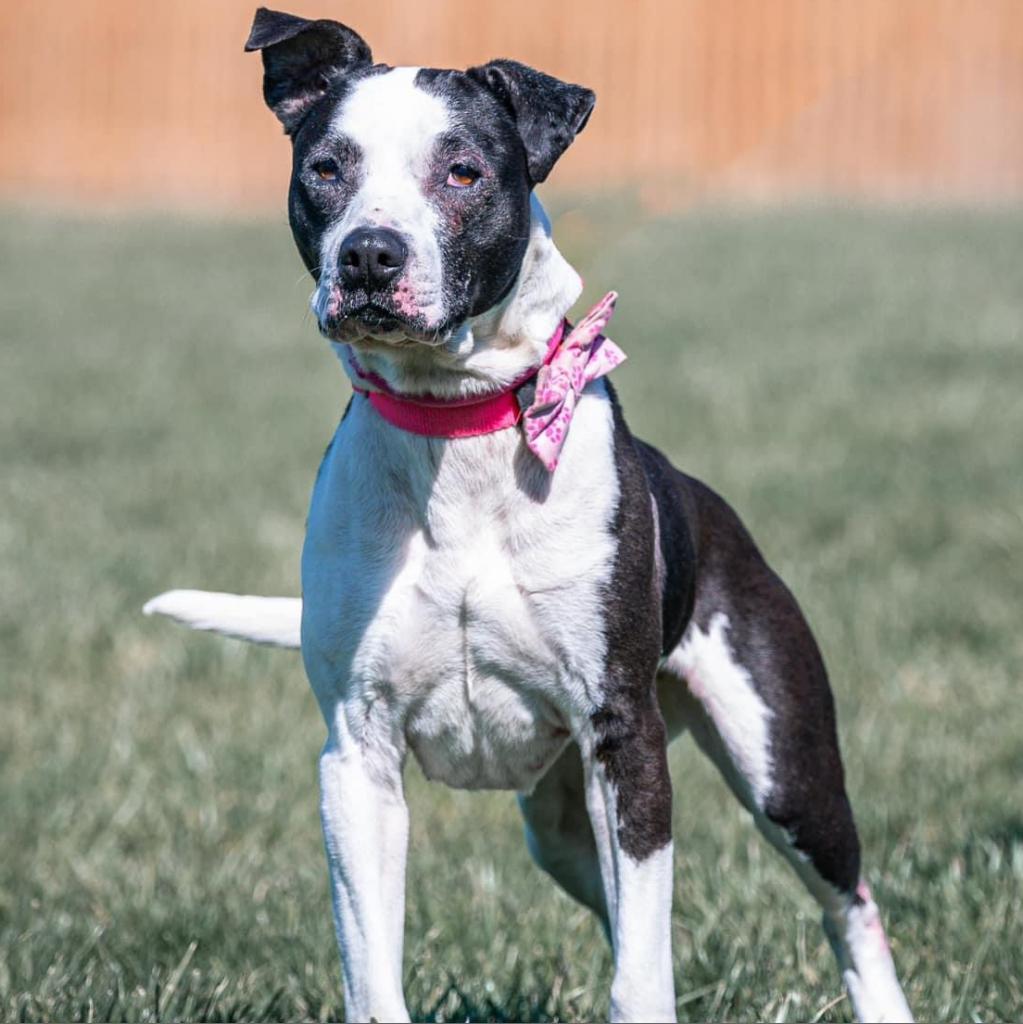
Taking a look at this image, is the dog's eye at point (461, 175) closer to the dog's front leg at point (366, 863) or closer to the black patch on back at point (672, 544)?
the black patch on back at point (672, 544)

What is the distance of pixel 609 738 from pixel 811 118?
1831 cm

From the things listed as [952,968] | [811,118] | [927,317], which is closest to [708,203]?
[811,118]

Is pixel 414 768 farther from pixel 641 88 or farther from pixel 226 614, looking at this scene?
pixel 641 88

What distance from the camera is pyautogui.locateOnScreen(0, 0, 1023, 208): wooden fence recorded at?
20.3 metres

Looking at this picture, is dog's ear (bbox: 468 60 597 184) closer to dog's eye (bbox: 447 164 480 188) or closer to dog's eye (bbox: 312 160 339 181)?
dog's eye (bbox: 447 164 480 188)

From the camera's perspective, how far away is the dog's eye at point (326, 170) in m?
3.61

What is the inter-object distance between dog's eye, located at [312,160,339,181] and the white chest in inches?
18.5

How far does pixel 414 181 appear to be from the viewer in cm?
355

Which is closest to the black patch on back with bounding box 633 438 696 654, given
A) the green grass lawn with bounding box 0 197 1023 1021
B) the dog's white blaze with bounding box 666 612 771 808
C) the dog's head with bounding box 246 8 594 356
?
the dog's white blaze with bounding box 666 612 771 808

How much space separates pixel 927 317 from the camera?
44.7ft

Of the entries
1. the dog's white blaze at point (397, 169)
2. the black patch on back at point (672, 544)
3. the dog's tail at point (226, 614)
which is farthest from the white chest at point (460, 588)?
the dog's tail at point (226, 614)

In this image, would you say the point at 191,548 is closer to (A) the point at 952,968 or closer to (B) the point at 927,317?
(A) the point at 952,968

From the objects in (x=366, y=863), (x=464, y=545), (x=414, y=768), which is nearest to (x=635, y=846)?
(x=366, y=863)

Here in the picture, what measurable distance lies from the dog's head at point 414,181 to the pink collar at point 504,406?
18 centimetres
